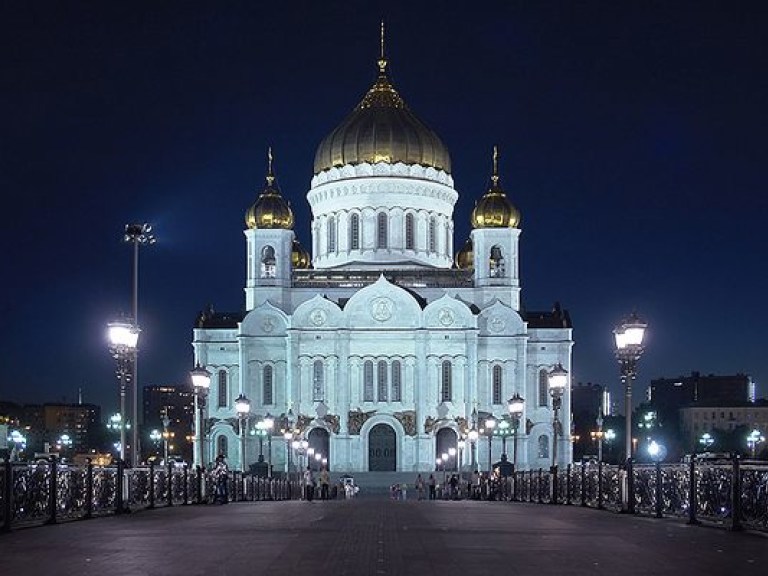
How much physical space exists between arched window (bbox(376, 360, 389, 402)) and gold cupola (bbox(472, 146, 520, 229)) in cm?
1279

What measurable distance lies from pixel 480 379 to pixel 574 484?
2526 inches

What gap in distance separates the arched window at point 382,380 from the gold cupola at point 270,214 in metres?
12.9

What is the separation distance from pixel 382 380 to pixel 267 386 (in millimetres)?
8394

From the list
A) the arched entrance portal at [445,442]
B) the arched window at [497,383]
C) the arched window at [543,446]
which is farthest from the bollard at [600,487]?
the arched window at [543,446]

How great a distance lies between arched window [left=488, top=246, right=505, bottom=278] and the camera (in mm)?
104812

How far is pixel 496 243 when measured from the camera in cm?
10456

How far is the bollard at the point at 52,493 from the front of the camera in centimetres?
2473

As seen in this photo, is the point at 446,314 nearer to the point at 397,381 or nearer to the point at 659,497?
the point at 397,381

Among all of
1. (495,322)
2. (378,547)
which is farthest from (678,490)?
(495,322)

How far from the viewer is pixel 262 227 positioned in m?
105

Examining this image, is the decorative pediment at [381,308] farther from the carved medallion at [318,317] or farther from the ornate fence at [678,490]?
the ornate fence at [678,490]

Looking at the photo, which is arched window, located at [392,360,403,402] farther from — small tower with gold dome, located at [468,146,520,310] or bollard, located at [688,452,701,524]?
bollard, located at [688,452,701,524]

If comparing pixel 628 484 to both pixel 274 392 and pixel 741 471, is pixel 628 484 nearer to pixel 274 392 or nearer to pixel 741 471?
pixel 741 471

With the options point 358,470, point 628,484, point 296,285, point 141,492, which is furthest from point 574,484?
point 296,285
